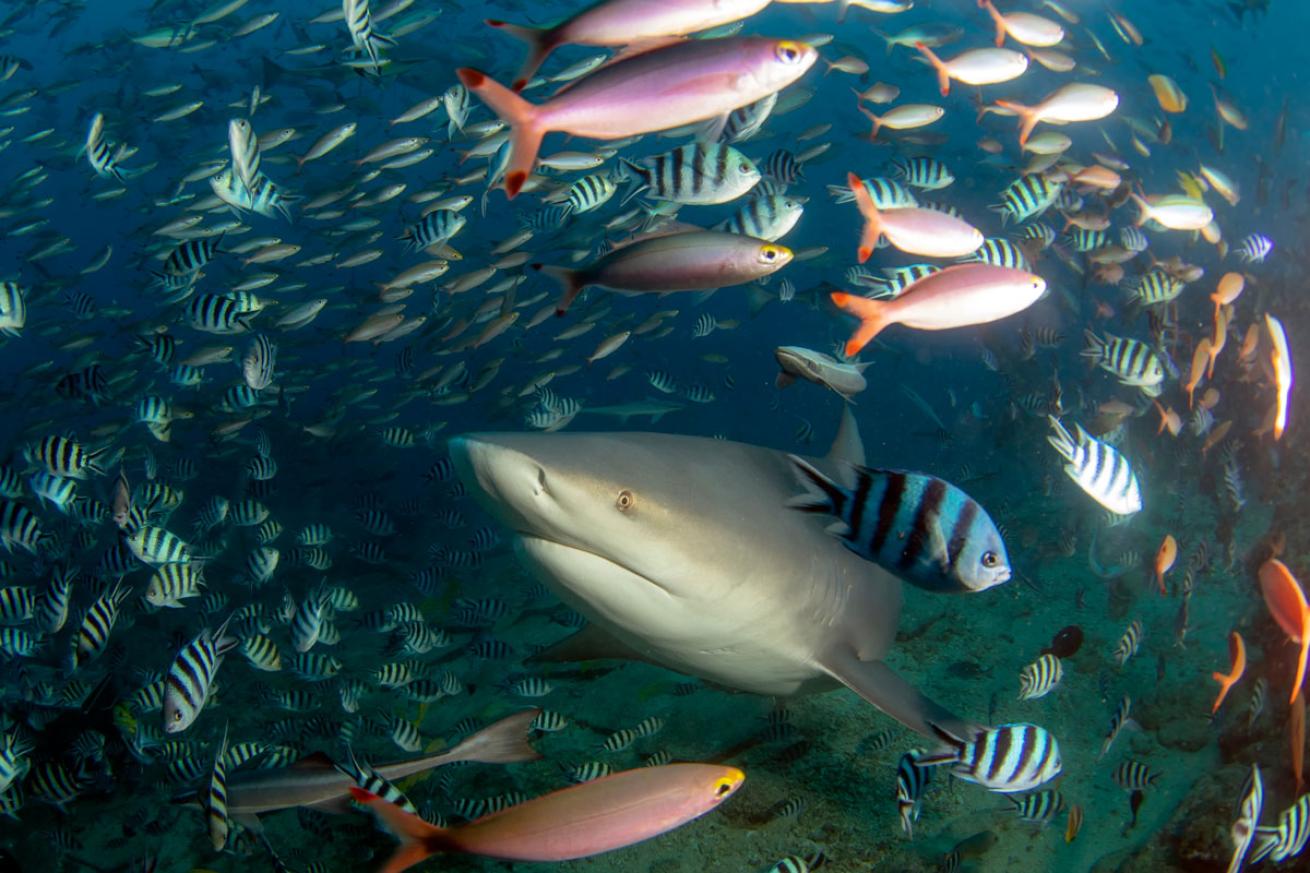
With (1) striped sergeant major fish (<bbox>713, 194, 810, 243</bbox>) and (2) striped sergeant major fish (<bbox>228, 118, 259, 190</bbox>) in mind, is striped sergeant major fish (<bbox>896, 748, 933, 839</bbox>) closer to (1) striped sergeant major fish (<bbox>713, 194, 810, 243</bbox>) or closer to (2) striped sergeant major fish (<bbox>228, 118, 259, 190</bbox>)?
(1) striped sergeant major fish (<bbox>713, 194, 810, 243</bbox>)

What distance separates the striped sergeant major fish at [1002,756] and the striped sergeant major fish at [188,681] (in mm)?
3639

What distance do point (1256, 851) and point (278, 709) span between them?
896 cm

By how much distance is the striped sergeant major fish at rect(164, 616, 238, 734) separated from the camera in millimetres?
3811

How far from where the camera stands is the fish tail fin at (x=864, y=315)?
2.98 metres

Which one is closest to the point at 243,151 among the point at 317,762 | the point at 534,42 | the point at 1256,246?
the point at 534,42

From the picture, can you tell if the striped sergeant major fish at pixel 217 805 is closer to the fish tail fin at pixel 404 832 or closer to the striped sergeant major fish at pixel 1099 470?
the fish tail fin at pixel 404 832

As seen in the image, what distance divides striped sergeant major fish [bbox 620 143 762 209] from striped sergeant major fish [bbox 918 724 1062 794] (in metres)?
3.13

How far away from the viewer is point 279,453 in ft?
68.7

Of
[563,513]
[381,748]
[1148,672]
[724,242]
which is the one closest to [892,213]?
[724,242]

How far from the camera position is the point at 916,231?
3906mm

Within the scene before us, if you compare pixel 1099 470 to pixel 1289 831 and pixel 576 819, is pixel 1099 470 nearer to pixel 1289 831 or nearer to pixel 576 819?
pixel 1289 831

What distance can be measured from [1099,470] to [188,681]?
181 inches

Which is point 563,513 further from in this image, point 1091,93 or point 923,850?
point 1091,93

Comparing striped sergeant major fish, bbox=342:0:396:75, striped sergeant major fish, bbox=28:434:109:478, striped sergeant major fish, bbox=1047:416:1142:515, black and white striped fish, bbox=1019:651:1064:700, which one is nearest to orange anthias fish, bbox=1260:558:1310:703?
striped sergeant major fish, bbox=1047:416:1142:515
